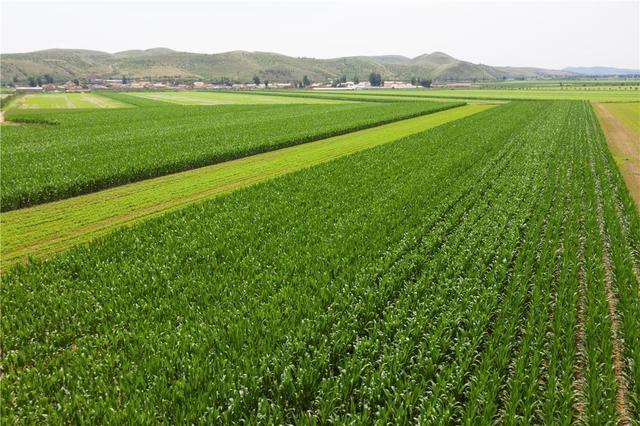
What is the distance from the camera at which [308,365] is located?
6.71 m

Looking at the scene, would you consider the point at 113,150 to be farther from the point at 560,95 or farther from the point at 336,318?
the point at 560,95

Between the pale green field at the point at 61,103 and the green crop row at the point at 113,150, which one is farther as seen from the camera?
the pale green field at the point at 61,103

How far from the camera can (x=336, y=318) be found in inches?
326

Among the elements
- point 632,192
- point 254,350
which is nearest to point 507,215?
point 632,192

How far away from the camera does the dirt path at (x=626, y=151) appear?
2157 centimetres

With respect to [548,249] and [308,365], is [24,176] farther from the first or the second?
[548,249]

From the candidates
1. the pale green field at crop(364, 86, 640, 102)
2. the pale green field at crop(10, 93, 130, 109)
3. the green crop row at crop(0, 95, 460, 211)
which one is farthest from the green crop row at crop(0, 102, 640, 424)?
the pale green field at crop(364, 86, 640, 102)

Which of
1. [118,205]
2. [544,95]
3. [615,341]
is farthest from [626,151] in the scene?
[544,95]

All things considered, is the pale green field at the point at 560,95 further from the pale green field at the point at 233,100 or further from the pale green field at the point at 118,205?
the pale green field at the point at 118,205

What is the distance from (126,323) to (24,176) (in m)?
17.1

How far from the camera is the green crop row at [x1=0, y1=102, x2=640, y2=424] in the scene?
240 inches

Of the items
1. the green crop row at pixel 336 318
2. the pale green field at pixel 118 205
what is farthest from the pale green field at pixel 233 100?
the green crop row at pixel 336 318

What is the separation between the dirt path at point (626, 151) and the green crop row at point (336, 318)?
7195 millimetres

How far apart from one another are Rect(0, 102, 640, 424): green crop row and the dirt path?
23.6ft
